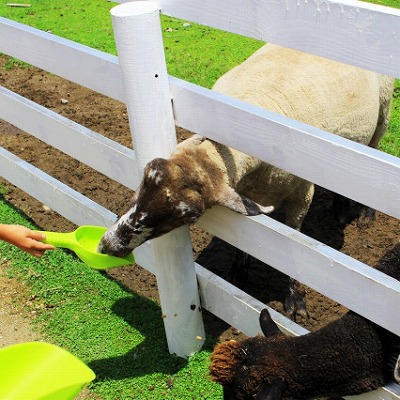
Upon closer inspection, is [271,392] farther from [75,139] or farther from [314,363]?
[75,139]

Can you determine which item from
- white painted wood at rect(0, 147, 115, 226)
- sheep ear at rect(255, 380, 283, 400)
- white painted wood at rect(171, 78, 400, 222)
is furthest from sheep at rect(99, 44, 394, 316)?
white painted wood at rect(0, 147, 115, 226)

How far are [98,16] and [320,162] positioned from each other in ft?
23.7

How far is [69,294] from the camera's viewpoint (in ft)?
15.2

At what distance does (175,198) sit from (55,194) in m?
1.86

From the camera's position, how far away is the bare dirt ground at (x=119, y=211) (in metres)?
4.55

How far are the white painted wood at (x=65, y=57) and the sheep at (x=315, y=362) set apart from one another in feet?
4.99

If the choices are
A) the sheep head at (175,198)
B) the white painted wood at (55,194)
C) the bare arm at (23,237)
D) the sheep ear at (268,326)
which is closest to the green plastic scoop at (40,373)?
the bare arm at (23,237)

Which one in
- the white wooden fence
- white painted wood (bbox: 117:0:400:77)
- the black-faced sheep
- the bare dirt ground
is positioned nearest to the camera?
white painted wood (bbox: 117:0:400:77)

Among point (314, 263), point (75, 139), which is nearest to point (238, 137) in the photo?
point (314, 263)

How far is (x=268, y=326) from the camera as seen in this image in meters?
3.24

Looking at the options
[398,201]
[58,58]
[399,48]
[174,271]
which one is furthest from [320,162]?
[58,58]

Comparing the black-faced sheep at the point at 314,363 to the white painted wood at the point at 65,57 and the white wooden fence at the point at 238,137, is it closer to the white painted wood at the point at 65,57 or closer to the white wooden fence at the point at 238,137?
the white wooden fence at the point at 238,137

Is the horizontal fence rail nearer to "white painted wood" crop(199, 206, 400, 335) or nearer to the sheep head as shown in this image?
the sheep head

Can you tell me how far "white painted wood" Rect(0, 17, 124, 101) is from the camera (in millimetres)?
3609
